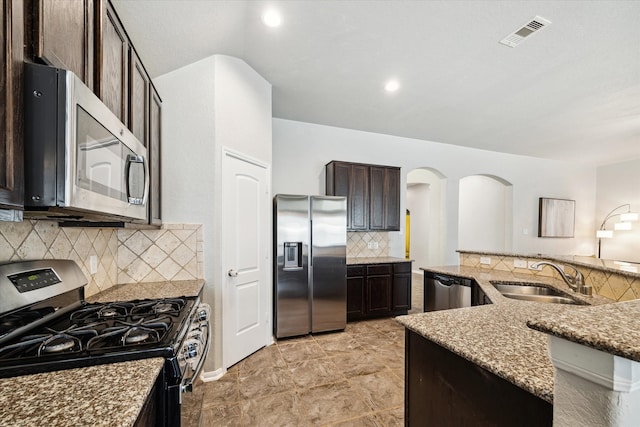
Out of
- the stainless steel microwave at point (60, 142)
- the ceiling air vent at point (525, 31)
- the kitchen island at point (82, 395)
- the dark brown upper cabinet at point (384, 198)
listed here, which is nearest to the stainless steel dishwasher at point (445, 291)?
the dark brown upper cabinet at point (384, 198)

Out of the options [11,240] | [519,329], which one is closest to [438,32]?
[519,329]

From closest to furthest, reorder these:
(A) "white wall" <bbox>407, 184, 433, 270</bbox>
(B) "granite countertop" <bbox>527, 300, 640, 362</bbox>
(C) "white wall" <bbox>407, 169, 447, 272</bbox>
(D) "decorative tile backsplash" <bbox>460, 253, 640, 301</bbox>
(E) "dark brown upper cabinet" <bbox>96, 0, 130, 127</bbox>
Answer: (B) "granite countertop" <bbox>527, 300, 640, 362</bbox>, (E) "dark brown upper cabinet" <bbox>96, 0, 130, 127</bbox>, (D) "decorative tile backsplash" <bbox>460, 253, 640, 301</bbox>, (C) "white wall" <bbox>407, 169, 447, 272</bbox>, (A) "white wall" <bbox>407, 184, 433, 270</bbox>

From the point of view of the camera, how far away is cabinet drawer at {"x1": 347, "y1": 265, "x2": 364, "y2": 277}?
3850mm

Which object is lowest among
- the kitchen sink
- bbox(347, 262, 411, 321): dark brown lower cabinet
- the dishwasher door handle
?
bbox(347, 262, 411, 321): dark brown lower cabinet

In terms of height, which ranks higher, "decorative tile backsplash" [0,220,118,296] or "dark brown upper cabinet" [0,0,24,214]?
"dark brown upper cabinet" [0,0,24,214]

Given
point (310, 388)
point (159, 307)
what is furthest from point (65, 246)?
point (310, 388)

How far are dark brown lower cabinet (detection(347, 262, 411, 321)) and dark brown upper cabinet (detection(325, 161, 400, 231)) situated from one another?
2.04 ft

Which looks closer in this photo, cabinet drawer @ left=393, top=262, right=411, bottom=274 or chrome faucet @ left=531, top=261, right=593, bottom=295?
chrome faucet @ left=531, top=261, right=593, bottom=295

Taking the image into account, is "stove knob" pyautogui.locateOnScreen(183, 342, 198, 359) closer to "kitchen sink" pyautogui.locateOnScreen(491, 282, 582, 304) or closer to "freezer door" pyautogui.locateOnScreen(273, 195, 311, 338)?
"freezer door" pyautogui.locateOnScreen(273, 195, 311, 338)

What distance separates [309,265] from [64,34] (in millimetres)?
2840

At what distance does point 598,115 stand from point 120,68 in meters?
5.82

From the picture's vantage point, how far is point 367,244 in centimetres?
465

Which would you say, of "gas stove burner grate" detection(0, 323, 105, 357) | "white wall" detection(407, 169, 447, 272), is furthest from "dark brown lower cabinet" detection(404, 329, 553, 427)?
"white wall" detection(407, 169, 447, 272)

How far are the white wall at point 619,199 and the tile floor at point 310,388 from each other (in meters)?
7.03
